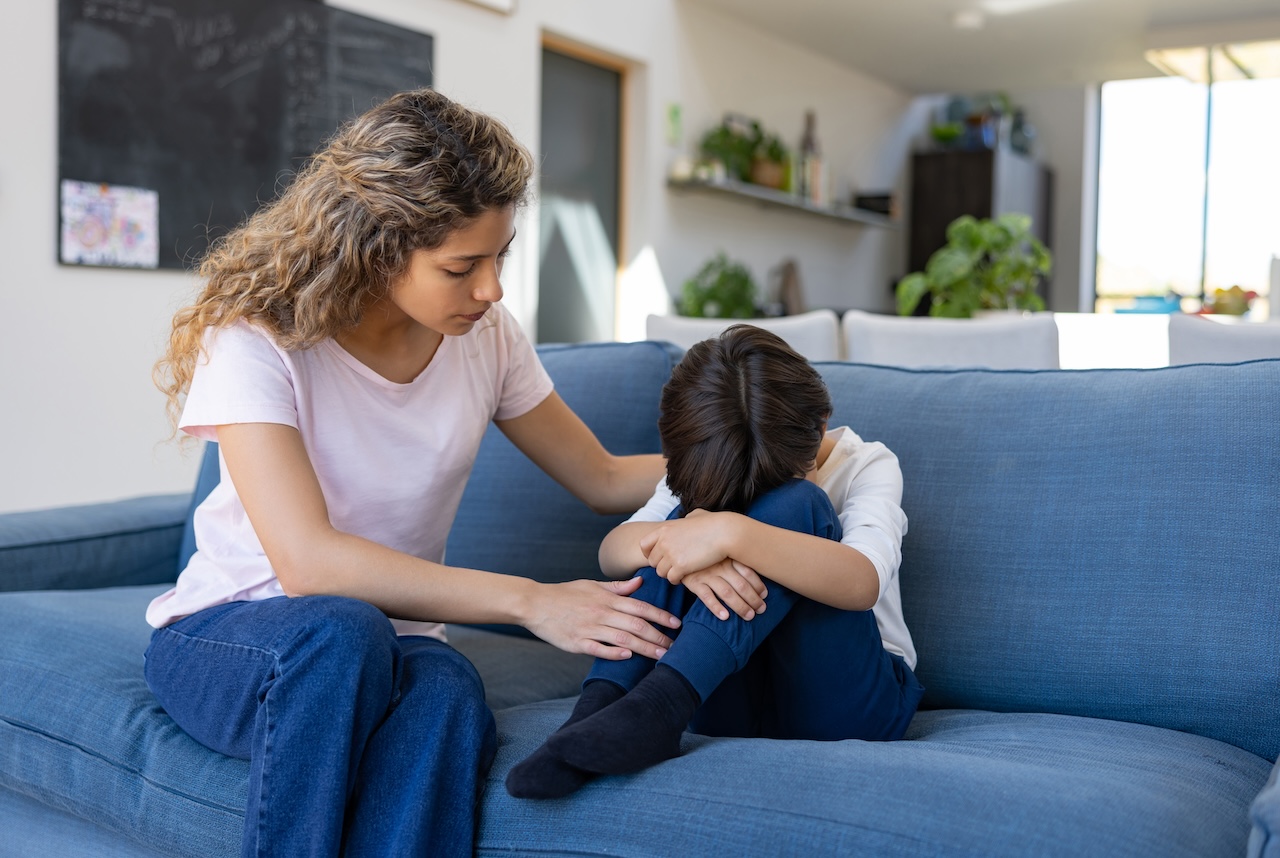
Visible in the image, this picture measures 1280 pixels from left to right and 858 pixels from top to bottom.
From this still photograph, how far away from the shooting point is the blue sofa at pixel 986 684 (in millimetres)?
1021

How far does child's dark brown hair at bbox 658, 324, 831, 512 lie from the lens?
4.27ft

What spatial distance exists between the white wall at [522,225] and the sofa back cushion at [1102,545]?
31.9 inches

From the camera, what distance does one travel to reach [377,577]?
1256mm

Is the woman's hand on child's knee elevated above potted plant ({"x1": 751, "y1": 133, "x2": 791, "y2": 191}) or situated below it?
below

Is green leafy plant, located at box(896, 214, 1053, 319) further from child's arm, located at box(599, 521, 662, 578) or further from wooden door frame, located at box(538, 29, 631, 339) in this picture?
child's arm, located at box(599, 521, 662, 578)

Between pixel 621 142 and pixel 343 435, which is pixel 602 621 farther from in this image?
pixel 621 142

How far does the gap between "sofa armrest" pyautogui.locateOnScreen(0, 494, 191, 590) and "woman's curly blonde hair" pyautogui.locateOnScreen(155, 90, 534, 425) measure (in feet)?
2.26

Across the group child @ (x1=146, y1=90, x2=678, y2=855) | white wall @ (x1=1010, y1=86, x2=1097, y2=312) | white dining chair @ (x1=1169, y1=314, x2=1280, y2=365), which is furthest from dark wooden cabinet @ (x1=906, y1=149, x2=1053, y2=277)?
child @ (x1=146, y1=90, x2=678, y2=855)

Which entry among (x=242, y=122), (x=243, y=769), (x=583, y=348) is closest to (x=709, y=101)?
(x=242, y=122)

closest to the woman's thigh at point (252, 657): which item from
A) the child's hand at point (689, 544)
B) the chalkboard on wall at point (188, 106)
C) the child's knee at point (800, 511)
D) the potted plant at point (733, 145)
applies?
the child's hand at point (689, 544)

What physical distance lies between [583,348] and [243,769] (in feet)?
3.12

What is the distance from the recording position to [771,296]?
22.0 ft

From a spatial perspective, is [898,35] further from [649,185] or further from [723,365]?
[723,365]

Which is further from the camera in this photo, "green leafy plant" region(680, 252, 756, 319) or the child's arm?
"green leafy plant" region(680, 252, 756, 319)
